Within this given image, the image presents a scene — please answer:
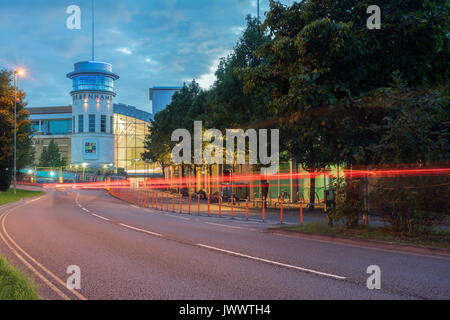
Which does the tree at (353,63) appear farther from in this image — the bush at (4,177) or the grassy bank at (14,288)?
the bush at (4,177)

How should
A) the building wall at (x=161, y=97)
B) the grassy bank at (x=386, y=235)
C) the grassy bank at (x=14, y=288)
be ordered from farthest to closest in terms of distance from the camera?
the building wall at (x=161, y=97) → the grassy bank at (x=386, y=235) → the grassy bank at (x=14, y=288)

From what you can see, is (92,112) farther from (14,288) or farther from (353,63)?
(14,288)

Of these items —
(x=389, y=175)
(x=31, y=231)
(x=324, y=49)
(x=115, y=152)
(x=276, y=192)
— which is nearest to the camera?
(x=389, y=175)

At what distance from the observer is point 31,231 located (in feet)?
48.4

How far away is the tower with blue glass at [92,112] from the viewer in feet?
306

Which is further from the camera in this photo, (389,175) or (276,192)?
(276,192)

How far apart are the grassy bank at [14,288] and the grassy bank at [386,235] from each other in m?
8.64

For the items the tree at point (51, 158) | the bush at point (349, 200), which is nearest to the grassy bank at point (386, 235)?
the bush at point (349, 200)

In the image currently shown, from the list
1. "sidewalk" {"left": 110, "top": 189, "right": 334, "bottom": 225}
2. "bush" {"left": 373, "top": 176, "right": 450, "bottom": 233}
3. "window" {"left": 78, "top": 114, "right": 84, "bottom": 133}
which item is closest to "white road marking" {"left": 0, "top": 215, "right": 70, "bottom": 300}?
"bush" {"left": 373, "top": 176, "right": 450, "bottom": 233}

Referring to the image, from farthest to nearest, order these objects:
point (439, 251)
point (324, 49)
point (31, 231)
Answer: point (31, 231)
point (324, 49)
point (439, 251)

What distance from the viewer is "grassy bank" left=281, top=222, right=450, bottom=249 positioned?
10.6 m
